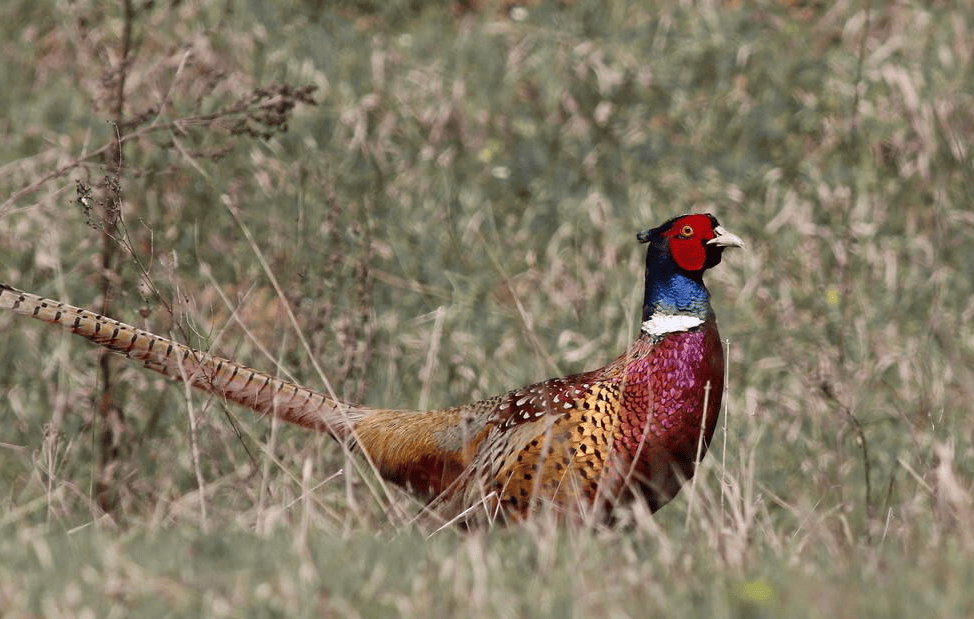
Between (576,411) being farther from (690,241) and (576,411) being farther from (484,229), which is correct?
(484,229)

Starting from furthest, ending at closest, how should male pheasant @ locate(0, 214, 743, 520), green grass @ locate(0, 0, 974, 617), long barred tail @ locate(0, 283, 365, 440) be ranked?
green grass @ locate(0, 0, 974, 617) < long barred tail @ locate(0, 283, 365, 440) < male pheasant @ locate(0, 214, 743, 520)

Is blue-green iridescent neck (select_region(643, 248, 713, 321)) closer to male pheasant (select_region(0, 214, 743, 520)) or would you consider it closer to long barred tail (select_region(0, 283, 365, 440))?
male pheasant (select_region(0, 214, 743, 520))

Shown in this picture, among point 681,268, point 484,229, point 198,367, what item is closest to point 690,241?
point 681,268

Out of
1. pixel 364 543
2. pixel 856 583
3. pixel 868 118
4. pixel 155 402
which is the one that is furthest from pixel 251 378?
pixel 868 118

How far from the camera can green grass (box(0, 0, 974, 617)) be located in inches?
183

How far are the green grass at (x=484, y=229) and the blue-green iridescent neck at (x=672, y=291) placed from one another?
0.43 meters

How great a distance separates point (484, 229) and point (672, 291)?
252 cm

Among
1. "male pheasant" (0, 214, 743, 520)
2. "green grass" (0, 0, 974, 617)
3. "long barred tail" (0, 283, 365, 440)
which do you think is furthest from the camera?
"green grass" (0, 0, 974, 617)

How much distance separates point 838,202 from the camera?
6.63m

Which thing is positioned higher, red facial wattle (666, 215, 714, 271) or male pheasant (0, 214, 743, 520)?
red facial wattle (666, 215, 714, 271)

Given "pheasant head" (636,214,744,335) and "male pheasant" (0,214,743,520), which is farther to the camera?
"pheasant head" (636,214,744,335)

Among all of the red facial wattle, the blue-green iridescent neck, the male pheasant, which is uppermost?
the red facial wattle

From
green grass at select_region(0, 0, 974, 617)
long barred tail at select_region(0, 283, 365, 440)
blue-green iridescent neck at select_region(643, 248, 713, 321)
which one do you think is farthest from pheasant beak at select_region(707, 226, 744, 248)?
long barred tail at select_region(0, 283, 365, 440)

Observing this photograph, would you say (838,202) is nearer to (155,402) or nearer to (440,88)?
(440,88)
